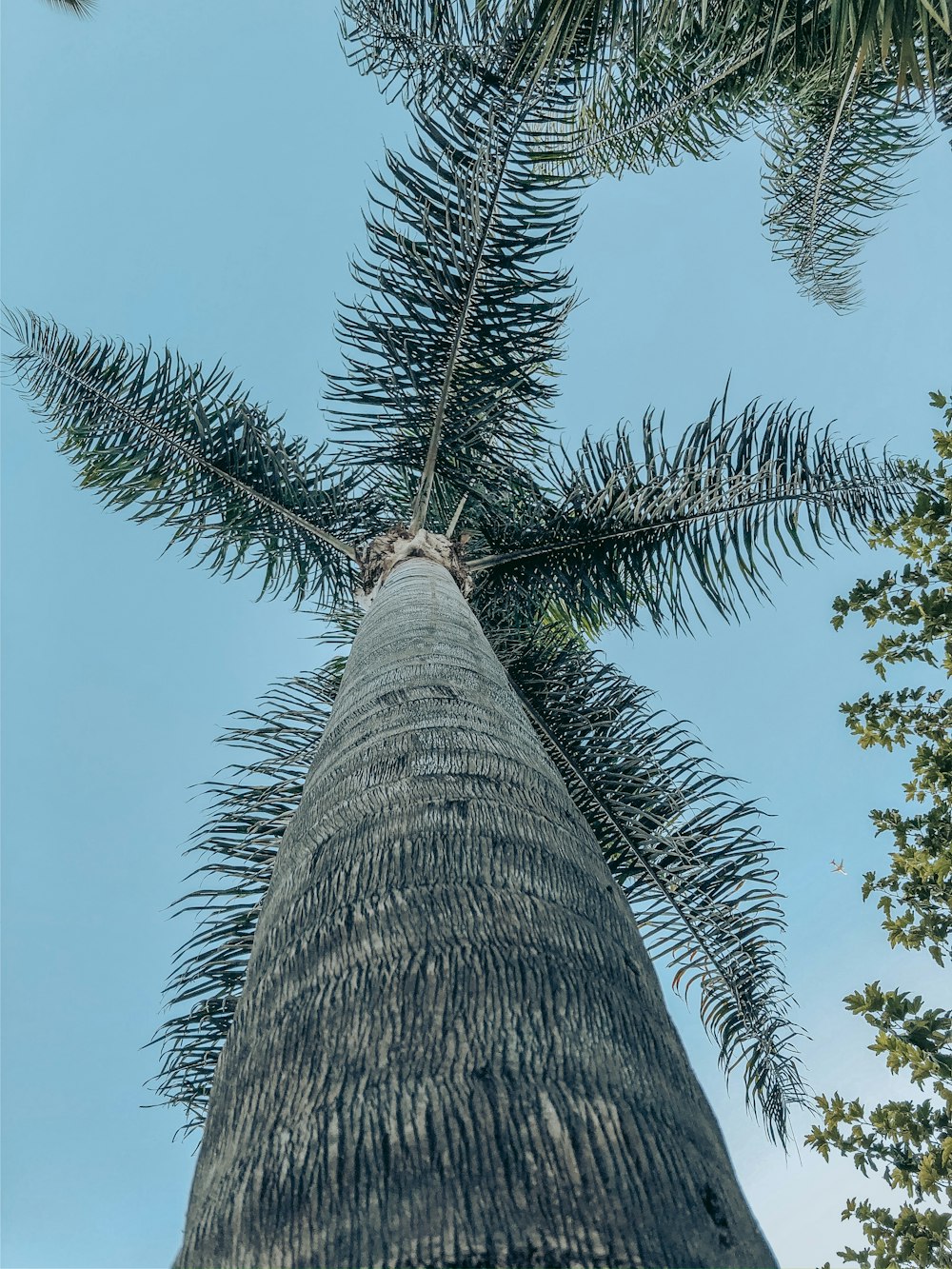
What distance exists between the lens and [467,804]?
1970 mm

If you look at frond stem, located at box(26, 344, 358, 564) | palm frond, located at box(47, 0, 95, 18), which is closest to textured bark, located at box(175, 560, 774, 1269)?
frond stem, located at box(26, 344, 358, 564)

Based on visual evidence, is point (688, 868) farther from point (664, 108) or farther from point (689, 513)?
point (664, 108)

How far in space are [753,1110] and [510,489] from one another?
13.8ft

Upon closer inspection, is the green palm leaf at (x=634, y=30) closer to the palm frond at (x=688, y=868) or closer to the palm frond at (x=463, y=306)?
the palm frond at (x=463, y=306)

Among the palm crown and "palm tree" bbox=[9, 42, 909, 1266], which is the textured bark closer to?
"palm tree" bbox=[9, 42, 909, 1266]

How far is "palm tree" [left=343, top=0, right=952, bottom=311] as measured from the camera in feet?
17.7

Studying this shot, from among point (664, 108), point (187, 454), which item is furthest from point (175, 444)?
point (664, 108)

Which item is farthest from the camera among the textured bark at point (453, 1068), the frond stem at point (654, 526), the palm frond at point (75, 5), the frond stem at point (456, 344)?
the palm frond at point (75, 5)

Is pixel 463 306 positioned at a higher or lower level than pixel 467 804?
higher

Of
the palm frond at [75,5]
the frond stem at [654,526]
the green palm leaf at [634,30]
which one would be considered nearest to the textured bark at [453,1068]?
the green palm leaf at [634,30]

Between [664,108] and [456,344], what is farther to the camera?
[664,108]

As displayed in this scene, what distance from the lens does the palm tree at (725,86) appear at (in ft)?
17.7

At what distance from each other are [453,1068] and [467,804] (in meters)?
0.75

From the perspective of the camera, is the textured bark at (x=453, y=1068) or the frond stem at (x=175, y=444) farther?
the frond stem at (x=175, y=444)
